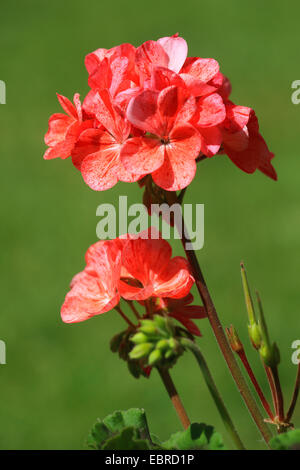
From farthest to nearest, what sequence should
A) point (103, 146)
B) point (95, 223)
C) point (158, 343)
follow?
1. point (95, 223)
2. point (103, 146)
3. point (158, 343)

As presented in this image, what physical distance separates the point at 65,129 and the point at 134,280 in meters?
0.20

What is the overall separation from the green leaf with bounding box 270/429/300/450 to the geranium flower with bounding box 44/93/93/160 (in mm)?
373

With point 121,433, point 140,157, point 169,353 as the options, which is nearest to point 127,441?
point 121,433

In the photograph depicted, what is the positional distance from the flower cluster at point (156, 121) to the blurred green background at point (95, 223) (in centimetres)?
179

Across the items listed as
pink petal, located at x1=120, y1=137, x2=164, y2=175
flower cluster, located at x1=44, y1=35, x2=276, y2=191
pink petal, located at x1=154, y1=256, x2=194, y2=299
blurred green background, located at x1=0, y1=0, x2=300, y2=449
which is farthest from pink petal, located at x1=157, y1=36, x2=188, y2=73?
blurred green background, located at x1=0, y1=0, x2=300, y2=449

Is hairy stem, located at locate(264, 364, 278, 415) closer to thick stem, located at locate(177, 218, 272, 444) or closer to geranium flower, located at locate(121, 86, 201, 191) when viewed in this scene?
thick stem, located at locate(177, 218, 272, 444)

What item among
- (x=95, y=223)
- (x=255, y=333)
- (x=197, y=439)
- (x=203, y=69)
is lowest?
(x=197, y=439)

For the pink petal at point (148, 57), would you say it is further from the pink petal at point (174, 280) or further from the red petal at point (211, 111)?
the pink petal at point (174, 280)

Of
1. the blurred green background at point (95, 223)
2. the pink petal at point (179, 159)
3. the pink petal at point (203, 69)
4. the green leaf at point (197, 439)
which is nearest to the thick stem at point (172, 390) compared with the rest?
the green leaf at point (197, 439)

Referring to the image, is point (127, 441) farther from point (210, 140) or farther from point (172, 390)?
point (210, 140)

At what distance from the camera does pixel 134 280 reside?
0.84m

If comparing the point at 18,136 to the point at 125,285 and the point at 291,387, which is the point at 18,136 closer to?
the point at 291,387

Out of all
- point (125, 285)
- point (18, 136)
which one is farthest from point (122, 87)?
point (18, 136)

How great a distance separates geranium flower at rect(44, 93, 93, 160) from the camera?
0.84 metres
